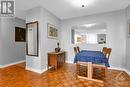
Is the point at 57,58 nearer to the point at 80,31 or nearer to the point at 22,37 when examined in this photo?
the point at 80,31

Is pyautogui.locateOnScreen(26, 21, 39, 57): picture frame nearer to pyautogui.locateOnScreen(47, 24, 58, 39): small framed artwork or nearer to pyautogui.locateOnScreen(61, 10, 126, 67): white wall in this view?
pyautogui.locateOnScreen(47, 24, 58, 39): small framed artwork

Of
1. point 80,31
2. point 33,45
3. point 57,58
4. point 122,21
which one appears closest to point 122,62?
point 122,21

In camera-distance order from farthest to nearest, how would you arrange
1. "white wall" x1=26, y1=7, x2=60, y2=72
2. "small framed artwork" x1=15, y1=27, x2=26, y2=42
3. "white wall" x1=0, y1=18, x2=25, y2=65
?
"small framed artwork" x1=15, y1=27, x2=26, y2=42 < "white wall" x1=0, y1=18, x2=25, y2=65 < "white wall" x1=26, y1=7, x2=60, y2=72

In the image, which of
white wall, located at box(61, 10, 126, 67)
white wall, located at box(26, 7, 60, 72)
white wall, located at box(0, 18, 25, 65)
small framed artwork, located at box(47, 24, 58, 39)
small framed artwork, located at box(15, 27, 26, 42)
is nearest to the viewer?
white wall, located at box(26, 7, 60, 72)

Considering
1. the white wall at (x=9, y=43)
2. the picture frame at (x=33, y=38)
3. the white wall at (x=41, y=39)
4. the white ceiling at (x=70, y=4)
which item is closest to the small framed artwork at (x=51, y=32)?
the white wall at (x=41, y=39)

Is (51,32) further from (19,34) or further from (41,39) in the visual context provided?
(19,34)

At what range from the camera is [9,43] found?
4090mm

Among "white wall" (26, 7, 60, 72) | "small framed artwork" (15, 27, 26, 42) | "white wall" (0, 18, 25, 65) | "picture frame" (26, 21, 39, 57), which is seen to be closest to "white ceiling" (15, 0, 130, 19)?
"white wall" (26, 7, 60, 72)

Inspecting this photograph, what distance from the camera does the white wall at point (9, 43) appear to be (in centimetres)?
380

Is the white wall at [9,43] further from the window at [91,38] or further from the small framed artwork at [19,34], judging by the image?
the window at [91,38]

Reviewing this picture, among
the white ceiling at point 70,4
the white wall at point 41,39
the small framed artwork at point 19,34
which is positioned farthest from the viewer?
the small framed artwork at point 19,34

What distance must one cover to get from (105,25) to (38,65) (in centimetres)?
324

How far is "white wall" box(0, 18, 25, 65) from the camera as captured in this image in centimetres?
380

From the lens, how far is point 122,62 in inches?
136
